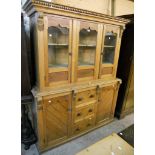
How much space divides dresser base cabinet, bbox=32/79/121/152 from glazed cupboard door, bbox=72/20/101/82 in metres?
0.18

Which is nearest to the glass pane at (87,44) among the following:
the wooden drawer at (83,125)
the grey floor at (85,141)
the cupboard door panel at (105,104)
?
the cupboard door panel at (105,104)

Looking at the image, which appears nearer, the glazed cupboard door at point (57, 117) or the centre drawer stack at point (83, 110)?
the glazed cupboard door at point (57, 117)

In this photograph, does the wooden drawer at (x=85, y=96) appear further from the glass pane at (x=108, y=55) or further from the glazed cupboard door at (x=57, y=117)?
the glass pane at (x=108, y=55)

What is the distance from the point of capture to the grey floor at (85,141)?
1.89m

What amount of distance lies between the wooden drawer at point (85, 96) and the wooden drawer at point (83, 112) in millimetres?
Answer: 118

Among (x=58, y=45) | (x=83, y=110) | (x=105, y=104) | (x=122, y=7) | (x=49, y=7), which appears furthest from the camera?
(x=122, y=7)

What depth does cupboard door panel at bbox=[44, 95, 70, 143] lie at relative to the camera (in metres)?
1.72

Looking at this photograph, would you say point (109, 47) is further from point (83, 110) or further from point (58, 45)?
point (83, 110)

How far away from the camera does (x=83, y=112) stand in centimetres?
207

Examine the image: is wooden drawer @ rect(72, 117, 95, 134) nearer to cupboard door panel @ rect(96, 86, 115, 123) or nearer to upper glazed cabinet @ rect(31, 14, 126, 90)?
cupboard door panel @ rect(96, 86, 115, 123)

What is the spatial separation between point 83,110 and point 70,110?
0.81 feet

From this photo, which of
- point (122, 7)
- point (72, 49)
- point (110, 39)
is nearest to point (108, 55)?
point (110, 39)
